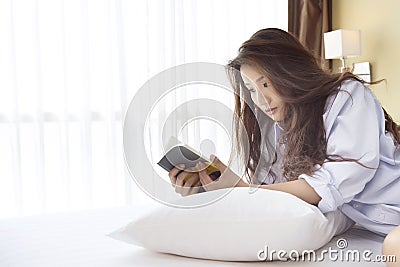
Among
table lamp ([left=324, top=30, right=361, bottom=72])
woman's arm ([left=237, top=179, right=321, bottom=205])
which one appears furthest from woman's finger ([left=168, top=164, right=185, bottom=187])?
table lamp ([left=324, top=30, right=361, bottom=72])

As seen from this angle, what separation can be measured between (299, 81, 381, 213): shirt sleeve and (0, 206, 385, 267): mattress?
126mm

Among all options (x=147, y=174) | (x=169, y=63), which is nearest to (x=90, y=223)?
(x=147, y=174)

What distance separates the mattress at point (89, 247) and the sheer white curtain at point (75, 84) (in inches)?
50.6

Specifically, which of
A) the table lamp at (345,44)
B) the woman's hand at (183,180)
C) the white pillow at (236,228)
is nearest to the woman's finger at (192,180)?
the woman's hand at (183,180)

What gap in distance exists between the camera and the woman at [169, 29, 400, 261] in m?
1.21

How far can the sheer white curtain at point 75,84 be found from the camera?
2729mm

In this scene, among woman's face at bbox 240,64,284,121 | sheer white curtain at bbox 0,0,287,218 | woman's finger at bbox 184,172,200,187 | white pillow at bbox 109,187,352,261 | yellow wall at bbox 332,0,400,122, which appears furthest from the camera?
yellow wall at bbox 332,0,400,122

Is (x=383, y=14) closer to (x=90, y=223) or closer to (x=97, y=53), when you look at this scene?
(x=97, y=53)

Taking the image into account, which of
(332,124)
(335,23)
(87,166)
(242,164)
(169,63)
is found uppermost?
(335,23)

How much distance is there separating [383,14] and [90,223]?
2.46 metres

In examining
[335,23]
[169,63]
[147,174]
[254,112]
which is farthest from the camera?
[335,23]

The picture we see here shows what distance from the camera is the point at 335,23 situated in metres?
3.59

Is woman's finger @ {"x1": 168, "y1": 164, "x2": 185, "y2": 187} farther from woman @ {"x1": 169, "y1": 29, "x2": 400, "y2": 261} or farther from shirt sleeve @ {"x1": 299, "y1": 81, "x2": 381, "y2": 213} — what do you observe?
shirt sleeve @ {"x1": 299, "y1": 81, "x2": 381, "y2": 213}

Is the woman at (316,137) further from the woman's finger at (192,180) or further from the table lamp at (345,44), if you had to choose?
the table lamp at (345,44)
